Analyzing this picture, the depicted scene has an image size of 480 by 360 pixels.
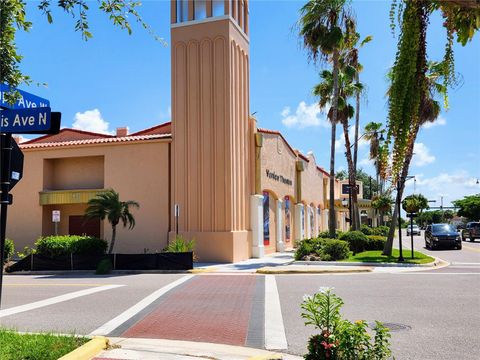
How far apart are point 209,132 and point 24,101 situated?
18289 mm

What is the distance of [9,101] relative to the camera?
6.00 m

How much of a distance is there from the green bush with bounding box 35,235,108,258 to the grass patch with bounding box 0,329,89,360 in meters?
15.2

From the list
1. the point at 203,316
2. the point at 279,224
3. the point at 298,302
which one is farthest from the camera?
the point at 279,224

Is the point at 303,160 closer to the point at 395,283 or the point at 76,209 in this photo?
the point at 76,209

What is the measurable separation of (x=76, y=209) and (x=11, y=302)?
52.0ft

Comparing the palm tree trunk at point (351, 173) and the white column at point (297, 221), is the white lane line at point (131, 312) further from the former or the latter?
the palm tree trunk at point (351, 173)

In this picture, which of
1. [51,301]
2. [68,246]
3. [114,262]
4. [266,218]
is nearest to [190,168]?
[114,262]

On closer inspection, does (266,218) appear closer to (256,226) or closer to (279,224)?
(279,224)

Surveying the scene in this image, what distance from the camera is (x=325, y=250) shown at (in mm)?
23406

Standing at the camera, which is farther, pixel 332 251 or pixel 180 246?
pixel 332 251

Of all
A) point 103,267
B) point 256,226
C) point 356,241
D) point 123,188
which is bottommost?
point 103,267

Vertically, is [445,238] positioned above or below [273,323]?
above

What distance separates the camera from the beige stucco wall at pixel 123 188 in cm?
2562

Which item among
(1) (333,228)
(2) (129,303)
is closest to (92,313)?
(2) (129,303)
